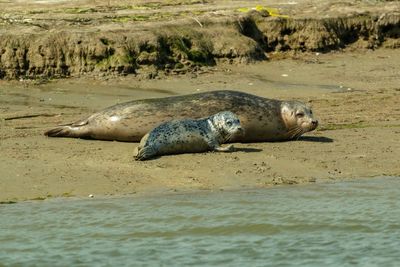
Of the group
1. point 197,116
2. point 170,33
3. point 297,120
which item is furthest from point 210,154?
point 170,33

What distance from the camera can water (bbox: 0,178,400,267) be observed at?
6992mm

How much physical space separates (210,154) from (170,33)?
524 centimetres

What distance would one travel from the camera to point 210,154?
32.0 feet

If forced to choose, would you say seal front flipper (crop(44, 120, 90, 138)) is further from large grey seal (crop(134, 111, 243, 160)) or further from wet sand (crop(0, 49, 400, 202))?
large grey seal (crop(134, 111, 243, 160))

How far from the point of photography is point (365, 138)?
10.6 meters

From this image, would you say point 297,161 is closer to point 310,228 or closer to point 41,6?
point 310,228

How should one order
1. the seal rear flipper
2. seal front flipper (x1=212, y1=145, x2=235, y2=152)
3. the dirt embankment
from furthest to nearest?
1. the dirt embankment
2. seal front flipper (x1=212, y1=145, x2=235, y2=152)
3. the seal rear flipper

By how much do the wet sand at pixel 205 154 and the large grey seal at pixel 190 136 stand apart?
116 mm

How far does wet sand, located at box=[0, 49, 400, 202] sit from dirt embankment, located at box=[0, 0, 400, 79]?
33 cm

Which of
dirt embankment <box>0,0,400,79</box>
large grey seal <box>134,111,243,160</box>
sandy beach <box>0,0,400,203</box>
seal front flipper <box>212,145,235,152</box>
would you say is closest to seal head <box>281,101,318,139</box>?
sandy beach <box>0,0,400,203</box>

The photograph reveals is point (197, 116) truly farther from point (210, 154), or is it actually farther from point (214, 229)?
point (214, 229)

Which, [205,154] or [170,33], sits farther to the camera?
[170,33]

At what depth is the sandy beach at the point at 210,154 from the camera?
883 cm

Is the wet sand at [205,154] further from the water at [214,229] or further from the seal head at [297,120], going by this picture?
the water at [214,229]
